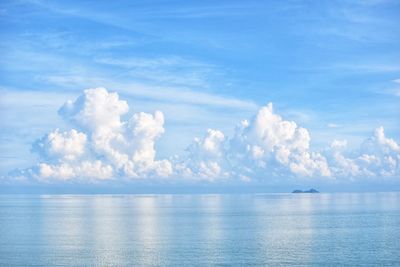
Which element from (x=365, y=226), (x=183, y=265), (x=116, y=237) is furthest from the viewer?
(x=365, y=226)

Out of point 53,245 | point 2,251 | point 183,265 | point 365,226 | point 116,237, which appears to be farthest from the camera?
point 365,226

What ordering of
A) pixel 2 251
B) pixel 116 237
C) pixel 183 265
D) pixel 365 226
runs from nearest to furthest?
pixel 183 265, pixel 2 251, pixel 116 237, pixel 365 226

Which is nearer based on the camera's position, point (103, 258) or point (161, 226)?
point (103, 258)

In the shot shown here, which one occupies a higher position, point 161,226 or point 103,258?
point 161,226

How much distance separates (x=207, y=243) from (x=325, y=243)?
20739 millimetres

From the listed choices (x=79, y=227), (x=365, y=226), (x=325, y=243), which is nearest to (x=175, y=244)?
(x=325, y=243)

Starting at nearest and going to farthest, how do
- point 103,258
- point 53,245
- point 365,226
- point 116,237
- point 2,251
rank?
point 103,258, point 2,251, point 53,245, point 116,237, point 365,226

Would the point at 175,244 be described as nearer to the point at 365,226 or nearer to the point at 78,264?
the point at 78,264

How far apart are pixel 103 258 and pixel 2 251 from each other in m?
18.7

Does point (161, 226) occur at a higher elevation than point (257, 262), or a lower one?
higher

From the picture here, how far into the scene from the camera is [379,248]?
308ft

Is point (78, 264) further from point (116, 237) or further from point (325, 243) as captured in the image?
point (325, 243)

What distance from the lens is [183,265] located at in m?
78.6

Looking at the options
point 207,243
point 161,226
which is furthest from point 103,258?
point 161,226
